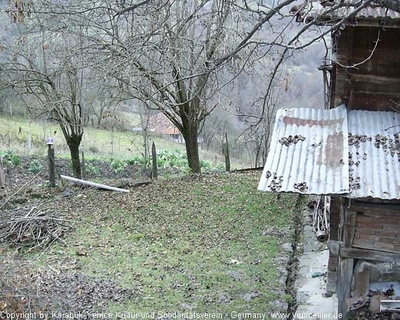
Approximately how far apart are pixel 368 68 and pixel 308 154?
1.65 metres

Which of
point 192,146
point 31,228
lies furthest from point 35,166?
point 31,228

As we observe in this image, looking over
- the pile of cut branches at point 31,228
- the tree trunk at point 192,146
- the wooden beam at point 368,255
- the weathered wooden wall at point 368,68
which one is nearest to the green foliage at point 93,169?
the tree trunk at point 192,146

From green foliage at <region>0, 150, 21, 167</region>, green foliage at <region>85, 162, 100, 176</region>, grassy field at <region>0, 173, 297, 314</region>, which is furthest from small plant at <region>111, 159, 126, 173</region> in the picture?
grassy field at <region>0, 173, 297, 314</region>

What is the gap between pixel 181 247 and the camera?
29.9 ft

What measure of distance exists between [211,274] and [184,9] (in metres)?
7.23

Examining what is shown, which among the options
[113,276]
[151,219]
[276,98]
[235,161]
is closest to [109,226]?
[151,219]

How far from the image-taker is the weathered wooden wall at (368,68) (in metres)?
5.98

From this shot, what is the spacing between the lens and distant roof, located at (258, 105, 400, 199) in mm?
4957

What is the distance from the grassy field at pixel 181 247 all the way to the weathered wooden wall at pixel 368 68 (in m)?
3.11

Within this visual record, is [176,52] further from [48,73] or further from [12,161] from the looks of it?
[12,161]

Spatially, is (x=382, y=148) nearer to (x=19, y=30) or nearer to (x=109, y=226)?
(x=109, y=226)

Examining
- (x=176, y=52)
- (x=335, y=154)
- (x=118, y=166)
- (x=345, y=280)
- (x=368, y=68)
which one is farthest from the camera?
(x=118, y=166)

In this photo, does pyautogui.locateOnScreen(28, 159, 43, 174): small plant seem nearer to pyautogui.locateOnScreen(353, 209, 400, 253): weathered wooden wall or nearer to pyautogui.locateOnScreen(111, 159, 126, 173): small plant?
pyautogui.locateOnScreen(111, 159, 126, 173): small plant

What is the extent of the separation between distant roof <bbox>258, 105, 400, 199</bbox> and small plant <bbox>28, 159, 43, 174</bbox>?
1216 cm
